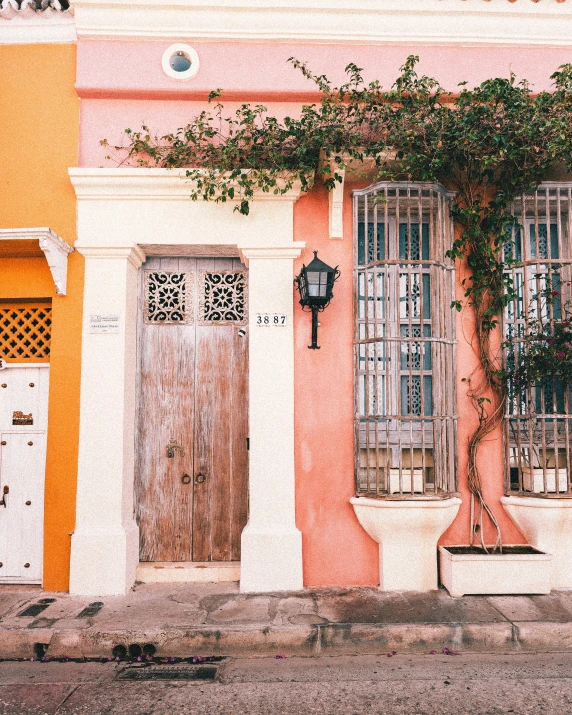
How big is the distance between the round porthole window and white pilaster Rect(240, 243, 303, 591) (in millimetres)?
1863

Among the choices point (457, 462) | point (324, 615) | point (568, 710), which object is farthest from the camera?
point (457, 462)

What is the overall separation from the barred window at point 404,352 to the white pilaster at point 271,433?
689mm

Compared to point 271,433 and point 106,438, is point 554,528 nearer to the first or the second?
point 271,433

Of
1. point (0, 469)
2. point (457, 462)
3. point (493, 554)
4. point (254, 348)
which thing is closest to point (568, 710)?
point (493, 554)

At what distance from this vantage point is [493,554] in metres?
5.04

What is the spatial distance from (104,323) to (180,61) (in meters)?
2.76

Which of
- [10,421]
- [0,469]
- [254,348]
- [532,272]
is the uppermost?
[532,272]

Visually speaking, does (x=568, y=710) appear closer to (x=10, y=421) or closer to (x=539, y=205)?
(x=539, y=205)

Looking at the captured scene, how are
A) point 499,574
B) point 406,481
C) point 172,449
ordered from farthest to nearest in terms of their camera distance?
point 172,449 < point 406,481 < point 499,574

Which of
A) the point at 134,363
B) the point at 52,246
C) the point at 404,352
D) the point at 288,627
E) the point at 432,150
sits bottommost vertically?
the point at 288,627

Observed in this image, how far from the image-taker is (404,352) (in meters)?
5.46

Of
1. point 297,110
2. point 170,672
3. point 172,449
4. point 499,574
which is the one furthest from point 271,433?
point 297,110

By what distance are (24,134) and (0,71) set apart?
2.33 feet

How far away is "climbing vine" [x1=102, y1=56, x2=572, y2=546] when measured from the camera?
4.97m
